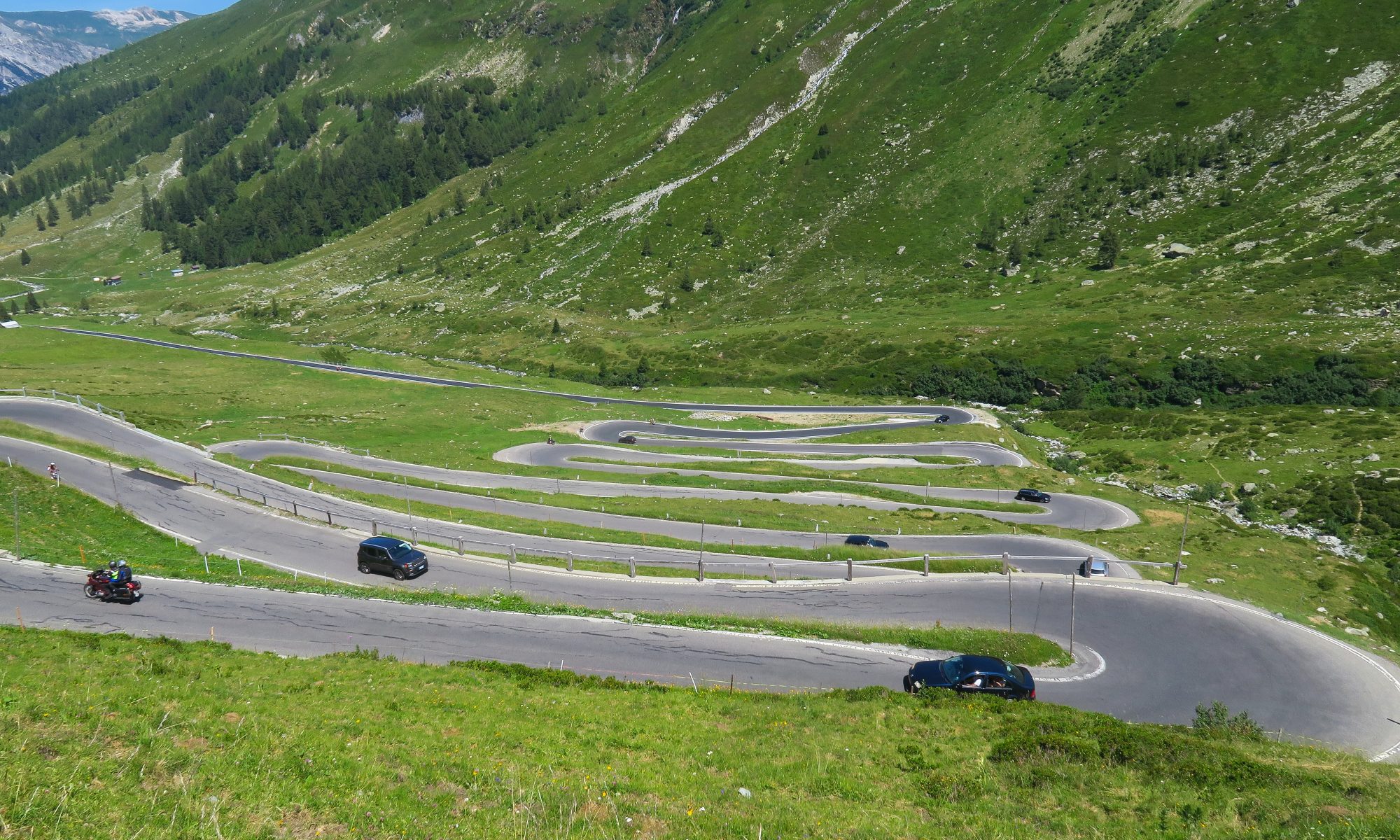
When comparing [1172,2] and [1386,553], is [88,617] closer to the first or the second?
[1386,553]

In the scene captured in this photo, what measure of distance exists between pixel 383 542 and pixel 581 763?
25.7m

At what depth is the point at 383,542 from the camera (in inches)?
1471

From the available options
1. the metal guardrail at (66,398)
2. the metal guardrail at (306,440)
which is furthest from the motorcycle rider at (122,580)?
the metal guardrail at (66,398)

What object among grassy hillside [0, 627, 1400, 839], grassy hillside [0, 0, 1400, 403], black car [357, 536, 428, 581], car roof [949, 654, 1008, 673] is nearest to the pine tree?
grassy hillside [0, 0, 1400, 403]

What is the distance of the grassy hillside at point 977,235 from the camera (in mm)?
108562

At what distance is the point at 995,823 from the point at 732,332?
12156 cm

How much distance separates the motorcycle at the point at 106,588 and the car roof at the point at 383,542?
990 cm

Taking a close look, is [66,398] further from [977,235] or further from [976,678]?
[977,235]

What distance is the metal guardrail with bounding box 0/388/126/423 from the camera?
65500 mm

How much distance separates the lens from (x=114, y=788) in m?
11.5

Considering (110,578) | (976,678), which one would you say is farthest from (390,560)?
(976,678)

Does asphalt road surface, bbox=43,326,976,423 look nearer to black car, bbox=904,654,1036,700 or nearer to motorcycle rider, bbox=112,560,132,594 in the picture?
black car, bbox=904,654,1036,700

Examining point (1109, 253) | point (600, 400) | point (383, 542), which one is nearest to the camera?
point (383, 542)

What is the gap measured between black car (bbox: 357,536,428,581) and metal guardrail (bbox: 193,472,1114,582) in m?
3.46
